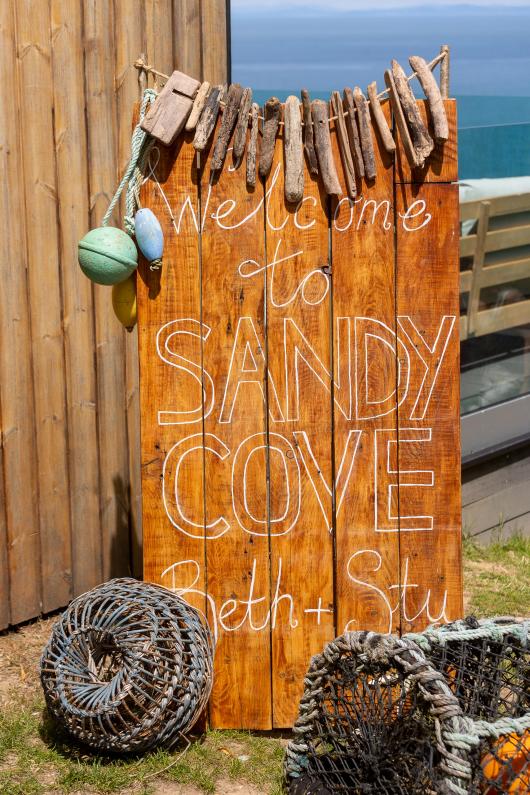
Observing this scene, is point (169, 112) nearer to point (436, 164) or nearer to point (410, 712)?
point (436, 164)

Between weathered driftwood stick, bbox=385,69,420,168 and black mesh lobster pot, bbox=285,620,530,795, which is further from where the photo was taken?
weathered driftwood stick, bbox=385,69,420,168

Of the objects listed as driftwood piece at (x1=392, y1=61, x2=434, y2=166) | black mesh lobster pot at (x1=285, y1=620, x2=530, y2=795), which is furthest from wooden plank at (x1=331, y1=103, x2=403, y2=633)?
black mesh lobster pot at (x1=285, y1=620, x2=530, y2=795)

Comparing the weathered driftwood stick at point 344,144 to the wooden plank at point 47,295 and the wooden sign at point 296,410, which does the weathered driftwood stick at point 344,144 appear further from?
the wooden plank at point 47,295

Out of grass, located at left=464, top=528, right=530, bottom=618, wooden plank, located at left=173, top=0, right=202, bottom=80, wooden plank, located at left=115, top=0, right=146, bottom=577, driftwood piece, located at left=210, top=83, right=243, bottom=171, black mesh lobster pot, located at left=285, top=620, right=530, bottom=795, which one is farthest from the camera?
grass, located at left=464, top=528, right=530, bottom=618

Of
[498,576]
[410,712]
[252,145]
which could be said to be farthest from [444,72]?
[498,576]

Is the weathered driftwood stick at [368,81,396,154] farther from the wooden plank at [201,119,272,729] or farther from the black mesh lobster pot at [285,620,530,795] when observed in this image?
the black mesh lobster pot at [285,620,530,795]

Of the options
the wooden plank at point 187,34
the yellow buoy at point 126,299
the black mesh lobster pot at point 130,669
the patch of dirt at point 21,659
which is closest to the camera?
the black mesh lobster pot at point 130,669

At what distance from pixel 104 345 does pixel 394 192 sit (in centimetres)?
162

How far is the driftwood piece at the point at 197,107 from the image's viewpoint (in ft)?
10.8

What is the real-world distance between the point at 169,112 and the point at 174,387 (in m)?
0.88

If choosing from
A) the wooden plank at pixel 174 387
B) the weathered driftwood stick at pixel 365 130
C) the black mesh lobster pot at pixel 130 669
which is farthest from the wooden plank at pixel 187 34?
the black mesh lobster pot at pixel 130 669

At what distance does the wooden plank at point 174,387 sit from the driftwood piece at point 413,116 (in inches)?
26.8

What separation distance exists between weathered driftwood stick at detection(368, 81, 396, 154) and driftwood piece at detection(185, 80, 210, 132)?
1.71 ft

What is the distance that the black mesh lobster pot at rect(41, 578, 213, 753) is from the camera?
320cm
